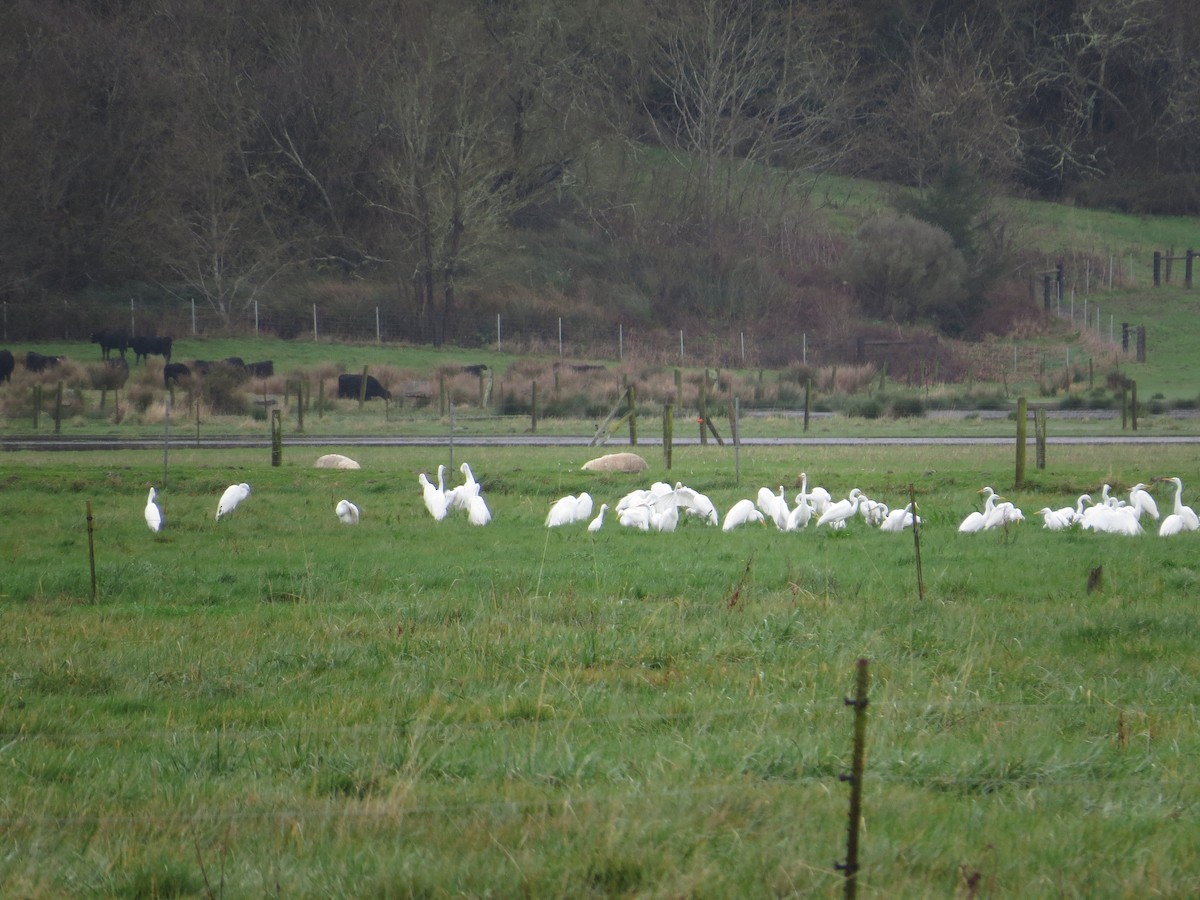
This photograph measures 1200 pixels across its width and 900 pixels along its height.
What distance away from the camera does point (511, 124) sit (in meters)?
69.0

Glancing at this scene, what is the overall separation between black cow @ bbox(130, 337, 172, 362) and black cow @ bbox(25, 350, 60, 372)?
380 centimetres

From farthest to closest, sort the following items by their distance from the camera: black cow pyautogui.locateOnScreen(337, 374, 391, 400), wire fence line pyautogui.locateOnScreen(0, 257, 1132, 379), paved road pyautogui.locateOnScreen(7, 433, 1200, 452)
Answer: wire fence line pyautogui.locateOnScreen(0, 257, 1132, 379) → black cow pyautogui.locateOnScreen(337, 374, 391, 400) → paved road pyautogui.locateOnScreen(7, 433, 1200, 452)

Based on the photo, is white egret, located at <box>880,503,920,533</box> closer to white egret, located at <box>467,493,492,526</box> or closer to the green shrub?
white egret, located at <box>467,493,492,526</box>

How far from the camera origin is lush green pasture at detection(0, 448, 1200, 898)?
4906 mm

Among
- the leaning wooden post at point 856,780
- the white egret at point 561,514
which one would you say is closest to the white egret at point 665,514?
the white egret at point 561,514

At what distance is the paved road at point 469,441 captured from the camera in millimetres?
28516

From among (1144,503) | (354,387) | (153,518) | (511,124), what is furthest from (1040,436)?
(511,124)

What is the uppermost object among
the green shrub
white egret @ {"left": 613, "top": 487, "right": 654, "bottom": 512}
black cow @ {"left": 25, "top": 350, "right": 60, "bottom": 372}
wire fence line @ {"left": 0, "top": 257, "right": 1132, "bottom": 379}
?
wire fence line @ {"left": 0, "top": 257, "right": 1132, "bottom": 379}

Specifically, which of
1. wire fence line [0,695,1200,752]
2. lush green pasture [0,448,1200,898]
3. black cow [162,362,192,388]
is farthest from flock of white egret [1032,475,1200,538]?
black cow [162,362,192,388]

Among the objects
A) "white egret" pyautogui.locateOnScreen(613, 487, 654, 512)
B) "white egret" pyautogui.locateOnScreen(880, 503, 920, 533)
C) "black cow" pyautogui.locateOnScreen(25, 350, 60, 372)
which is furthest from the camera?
"black cow" pyautogui.locateOnScreen(25, 350, 60, 372)

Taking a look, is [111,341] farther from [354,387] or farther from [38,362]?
[354,387]

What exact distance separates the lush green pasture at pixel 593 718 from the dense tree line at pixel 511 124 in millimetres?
49132

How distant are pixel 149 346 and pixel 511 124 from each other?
83.7 feet

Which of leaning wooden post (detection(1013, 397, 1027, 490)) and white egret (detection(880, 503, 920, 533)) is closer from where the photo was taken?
white egret (detection(880, 503, 920, 533))
